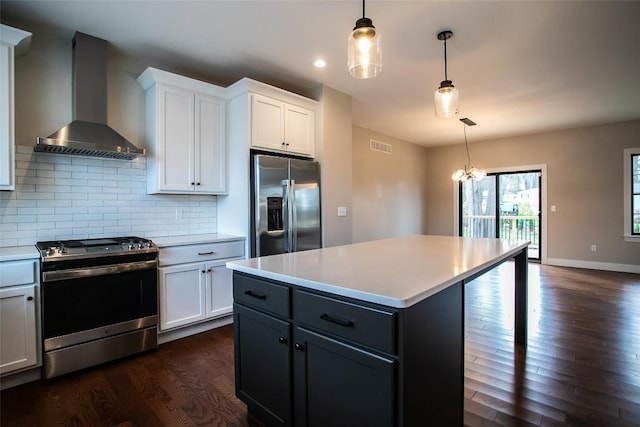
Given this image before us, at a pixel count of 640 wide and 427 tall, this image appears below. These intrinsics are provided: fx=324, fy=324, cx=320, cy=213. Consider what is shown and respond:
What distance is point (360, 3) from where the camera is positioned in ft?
7.61

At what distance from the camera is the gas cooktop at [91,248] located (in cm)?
226

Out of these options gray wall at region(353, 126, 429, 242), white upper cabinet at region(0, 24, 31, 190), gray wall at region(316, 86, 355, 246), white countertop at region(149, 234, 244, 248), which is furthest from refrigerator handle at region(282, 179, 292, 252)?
gray wall at region(353, 126, 429, 242)

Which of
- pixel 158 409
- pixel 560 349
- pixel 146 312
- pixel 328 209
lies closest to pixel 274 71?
pixel 328 209

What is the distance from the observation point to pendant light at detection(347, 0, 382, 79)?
173cm

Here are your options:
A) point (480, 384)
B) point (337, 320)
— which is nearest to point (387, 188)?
point (480, 384)

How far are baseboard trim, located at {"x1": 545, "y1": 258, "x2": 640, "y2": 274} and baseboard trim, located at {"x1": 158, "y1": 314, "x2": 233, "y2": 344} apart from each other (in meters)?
6.23

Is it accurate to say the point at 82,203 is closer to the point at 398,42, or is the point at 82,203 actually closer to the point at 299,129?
the point at 299,129

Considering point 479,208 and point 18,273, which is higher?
point 479,208

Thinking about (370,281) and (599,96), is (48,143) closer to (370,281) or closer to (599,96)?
(370,281)

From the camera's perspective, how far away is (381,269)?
61.4 inches

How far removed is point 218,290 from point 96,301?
3.26 ft

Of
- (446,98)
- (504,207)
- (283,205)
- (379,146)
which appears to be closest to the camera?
(446,98)

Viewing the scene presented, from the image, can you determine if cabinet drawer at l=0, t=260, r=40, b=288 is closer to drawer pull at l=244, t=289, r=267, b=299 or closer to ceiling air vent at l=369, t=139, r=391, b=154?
drawer pull at l=244, t=289, r=267, b=299

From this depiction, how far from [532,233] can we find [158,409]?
284 inches
